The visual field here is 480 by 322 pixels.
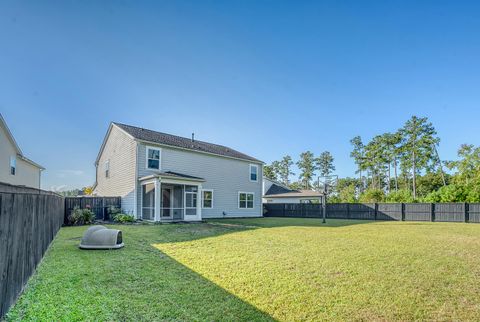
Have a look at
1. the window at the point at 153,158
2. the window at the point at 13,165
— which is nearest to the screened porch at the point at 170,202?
the window at the point at 153,158

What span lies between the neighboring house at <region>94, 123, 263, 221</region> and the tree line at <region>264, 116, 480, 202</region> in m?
12.2

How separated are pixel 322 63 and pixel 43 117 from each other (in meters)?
16.3

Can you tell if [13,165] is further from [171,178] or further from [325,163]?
[325,163]

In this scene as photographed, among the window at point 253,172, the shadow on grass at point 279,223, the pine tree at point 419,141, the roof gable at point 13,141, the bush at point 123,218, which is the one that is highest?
the pine tree at point 419,141

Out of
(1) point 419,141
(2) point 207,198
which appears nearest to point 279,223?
(2) point 207,198

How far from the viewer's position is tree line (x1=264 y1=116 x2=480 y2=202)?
3307cm

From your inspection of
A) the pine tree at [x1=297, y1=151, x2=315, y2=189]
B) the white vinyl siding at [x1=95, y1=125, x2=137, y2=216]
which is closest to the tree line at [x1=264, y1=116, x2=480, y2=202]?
the pine tree at [x1=297, y1=151, x2=315, y2=189]

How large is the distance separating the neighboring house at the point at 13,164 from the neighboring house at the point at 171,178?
501 centimetres

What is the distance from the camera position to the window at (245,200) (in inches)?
864

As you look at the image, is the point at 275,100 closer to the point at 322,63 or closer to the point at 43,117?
the point at 322,63

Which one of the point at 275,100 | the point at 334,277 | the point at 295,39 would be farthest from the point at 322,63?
the point at 334,277

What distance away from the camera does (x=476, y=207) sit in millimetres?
17469

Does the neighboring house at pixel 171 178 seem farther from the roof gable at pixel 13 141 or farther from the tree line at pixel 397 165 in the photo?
the tree line at pixel 397 165

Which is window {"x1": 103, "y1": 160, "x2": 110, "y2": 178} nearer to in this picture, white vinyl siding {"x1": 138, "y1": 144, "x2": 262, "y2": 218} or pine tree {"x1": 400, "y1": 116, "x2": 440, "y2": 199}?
white vinyl siding {"x1": 138, "y1": 144, "x2": 262, "y2": 218}
